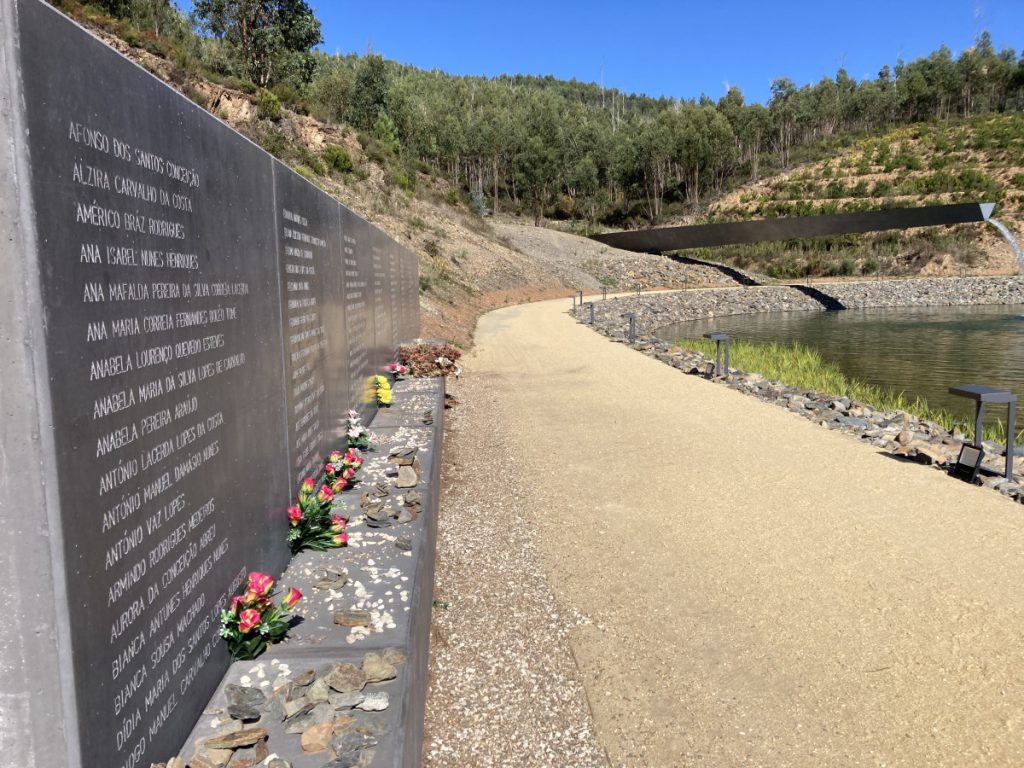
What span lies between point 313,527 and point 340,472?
1115 mm

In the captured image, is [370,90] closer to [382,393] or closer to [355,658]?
[382,393]

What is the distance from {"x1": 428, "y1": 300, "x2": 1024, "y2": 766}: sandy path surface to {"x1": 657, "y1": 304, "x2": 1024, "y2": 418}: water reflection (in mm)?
7939

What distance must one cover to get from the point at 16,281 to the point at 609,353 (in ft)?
53.1

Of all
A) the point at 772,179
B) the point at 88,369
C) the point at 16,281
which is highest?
the point at 772,179

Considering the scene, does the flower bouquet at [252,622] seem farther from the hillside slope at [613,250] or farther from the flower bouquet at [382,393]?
the hillside slope at [613,250]

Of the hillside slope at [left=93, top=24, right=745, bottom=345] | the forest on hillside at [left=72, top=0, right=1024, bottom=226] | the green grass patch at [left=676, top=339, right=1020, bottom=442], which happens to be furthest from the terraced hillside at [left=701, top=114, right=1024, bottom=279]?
the green grass patch at [left=676, top=339, right=1020, bottom=442]

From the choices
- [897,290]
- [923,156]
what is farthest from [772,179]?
[897,290]

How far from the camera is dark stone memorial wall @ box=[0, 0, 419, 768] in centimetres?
160

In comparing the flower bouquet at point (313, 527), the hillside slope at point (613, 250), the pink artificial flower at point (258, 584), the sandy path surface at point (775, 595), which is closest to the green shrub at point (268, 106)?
the hillside slope at point (613, 250)

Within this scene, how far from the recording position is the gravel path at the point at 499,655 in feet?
10.3

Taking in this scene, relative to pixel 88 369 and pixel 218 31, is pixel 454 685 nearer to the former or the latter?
pixel 88 369

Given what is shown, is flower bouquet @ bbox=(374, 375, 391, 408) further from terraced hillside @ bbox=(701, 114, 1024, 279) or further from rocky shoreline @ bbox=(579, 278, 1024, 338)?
terraced hillside @ bbox=(701, 114, 1024, 279)

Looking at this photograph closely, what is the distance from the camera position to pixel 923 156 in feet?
229

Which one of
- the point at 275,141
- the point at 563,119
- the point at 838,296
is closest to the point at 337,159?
the point at 275,141
